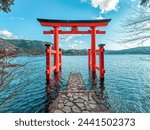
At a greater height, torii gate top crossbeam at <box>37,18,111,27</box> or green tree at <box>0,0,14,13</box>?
torii gate top crossbeam at <box>37,18,111,27</box>

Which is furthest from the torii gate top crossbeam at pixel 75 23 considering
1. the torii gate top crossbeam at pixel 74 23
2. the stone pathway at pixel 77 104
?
the stone pathway at pixel 77 104

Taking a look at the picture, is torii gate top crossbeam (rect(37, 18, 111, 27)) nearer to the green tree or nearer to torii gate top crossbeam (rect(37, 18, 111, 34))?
torii gate top crossbeam (rect(37, 18, 111, 34))

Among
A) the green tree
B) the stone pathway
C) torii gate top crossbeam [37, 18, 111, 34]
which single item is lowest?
the stone pathway

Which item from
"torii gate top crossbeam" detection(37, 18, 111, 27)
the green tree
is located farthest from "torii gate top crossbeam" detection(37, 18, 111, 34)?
the green tree

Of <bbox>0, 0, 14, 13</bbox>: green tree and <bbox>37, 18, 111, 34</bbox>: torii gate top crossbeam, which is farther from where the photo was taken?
<bbox>37, 18, 111, 34</bbox>: torii gate top crossbeam

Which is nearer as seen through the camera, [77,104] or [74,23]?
[77,104]

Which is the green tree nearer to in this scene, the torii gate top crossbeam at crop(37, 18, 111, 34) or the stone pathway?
the stone pathway

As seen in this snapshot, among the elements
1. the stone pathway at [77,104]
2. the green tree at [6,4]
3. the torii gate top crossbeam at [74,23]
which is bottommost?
the stone pathway at [77,104]

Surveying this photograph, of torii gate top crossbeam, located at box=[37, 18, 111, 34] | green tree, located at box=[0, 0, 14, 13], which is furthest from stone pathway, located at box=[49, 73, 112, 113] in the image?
torii gate top crossbeam, located at box=[37, 18, 111, 34]

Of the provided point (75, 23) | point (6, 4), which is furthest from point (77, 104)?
point (75, 23)

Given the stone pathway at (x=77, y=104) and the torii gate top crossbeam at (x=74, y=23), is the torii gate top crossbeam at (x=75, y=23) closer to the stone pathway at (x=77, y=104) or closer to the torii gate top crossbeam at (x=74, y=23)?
the torii gate top crossbeam at (x=74, y=23)

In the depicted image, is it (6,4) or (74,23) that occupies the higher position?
(74,23)

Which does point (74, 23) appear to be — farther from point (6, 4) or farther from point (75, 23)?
point (6, 4)

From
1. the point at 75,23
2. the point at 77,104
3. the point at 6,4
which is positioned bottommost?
the point at 77,104
